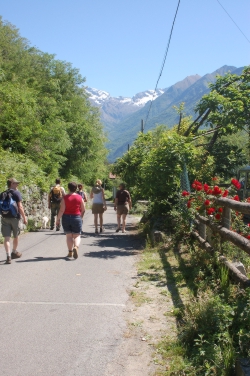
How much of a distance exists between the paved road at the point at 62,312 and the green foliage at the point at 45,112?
12051 millimetres

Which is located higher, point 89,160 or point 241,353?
point 89,160

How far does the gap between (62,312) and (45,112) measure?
2234 cm

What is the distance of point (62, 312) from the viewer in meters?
5.58

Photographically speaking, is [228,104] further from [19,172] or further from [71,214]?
[19,172]

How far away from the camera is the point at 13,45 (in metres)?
39.5

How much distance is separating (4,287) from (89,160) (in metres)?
33.9

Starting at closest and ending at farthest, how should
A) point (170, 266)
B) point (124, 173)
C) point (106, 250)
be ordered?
1. point (170, 266)
2. point (106, 250)
3. point (124, 173)

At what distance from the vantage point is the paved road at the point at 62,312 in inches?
163

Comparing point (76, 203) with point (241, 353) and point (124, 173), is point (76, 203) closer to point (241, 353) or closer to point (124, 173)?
point (241, 353)

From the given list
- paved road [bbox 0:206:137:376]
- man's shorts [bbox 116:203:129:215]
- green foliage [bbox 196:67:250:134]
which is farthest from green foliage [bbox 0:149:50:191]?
green foliage [bbox 196:67:250:134]

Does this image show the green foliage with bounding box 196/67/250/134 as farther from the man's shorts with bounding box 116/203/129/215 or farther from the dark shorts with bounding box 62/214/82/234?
the dark shorts with bounding box 62/214/82/234

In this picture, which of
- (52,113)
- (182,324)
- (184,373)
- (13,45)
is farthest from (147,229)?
(13,45)

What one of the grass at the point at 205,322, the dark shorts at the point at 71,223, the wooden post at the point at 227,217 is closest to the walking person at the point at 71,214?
the dark shorts at the point at 71,223

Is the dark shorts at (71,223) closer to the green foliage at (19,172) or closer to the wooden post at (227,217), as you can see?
the wooden post at (227,217)
